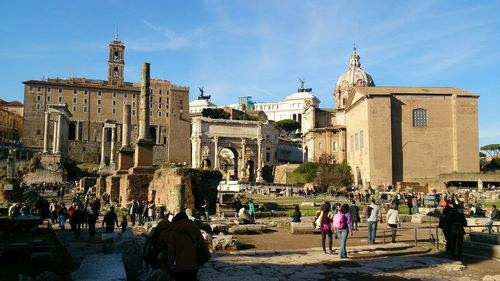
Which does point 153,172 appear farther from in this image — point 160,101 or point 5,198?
point 160,101

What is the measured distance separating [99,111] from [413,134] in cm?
5396

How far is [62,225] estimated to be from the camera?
668 inches

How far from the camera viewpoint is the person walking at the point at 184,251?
4.92m

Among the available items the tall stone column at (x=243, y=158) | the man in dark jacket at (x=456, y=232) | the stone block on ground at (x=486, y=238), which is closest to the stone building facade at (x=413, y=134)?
the tall stone column at (x=243, y=158)

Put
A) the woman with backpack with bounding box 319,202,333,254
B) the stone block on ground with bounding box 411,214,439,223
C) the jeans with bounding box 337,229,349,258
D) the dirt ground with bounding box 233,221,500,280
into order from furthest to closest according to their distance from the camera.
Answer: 1. the stone block on ground with bounding box 411,214,439,223
2. the woman with backpack with bounding box 319,202,333,254
3. the jeans with bounding box 337,229,349,258
4. the dirt ground with bounding box 233,221,500,280

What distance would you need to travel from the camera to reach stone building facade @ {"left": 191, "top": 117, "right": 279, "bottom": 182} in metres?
63.3

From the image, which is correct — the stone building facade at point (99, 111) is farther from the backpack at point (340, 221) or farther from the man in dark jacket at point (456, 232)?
the man in dark jacket at point (456, 232)

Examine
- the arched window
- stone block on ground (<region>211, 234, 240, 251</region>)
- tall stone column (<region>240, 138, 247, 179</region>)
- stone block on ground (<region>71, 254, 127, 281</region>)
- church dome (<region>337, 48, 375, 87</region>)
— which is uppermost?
church dome (<region>337, 48, 375, 87</region>)

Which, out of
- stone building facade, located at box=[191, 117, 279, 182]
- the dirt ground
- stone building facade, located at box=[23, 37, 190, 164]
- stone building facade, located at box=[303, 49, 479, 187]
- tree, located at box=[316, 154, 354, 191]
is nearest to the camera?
the dirt ground

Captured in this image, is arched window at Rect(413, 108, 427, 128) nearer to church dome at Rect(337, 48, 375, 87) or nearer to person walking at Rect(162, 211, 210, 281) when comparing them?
church dome at Rect(337, 48, 375, 87)

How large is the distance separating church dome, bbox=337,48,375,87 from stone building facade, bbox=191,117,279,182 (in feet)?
52.5

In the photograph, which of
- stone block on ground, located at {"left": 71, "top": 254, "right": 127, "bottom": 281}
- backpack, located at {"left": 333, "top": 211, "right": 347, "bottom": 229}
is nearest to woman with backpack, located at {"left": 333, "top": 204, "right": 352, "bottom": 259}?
backpack, located at {"left": 333, "top": 211, "right": 347, "bottom": 229}

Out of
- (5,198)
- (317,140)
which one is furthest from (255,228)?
(317,140)

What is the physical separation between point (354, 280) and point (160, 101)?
Result: 8026 centimetres
